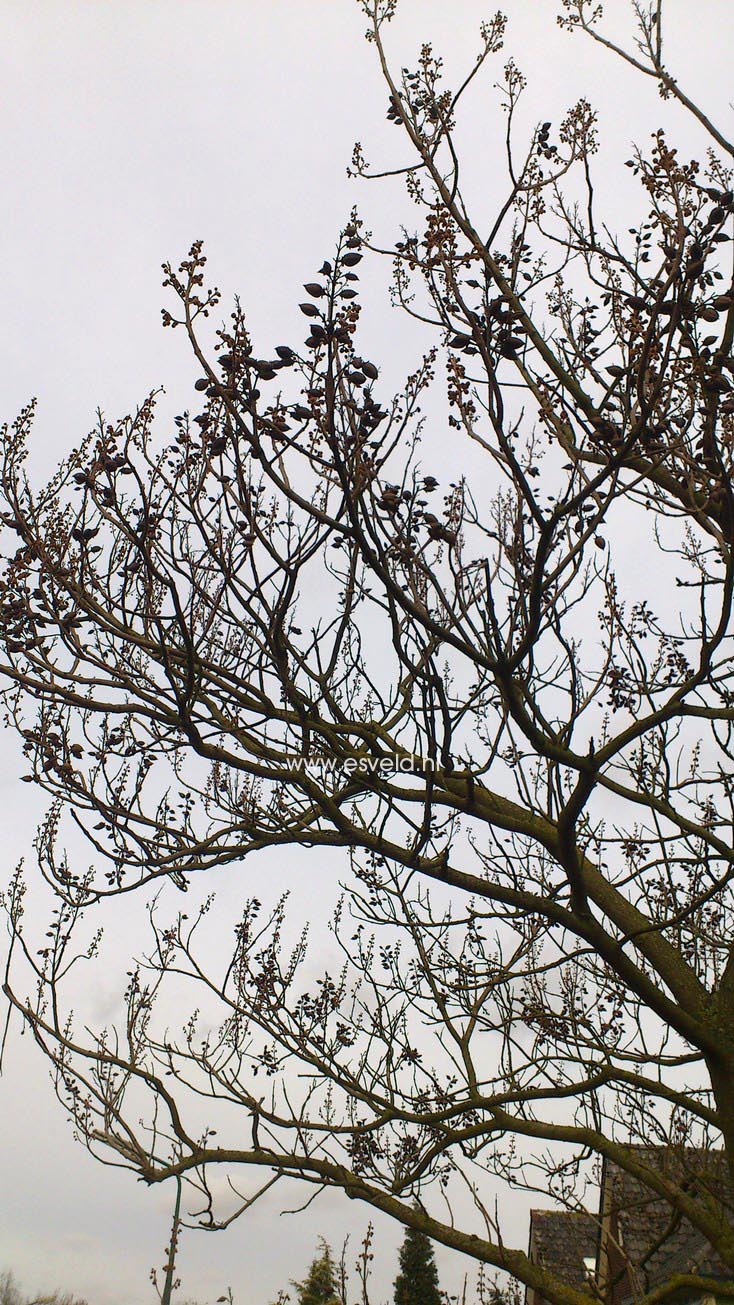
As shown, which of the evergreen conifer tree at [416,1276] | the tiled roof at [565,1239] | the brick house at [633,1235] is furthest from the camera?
the evergreen conifer tree at [416,1276]

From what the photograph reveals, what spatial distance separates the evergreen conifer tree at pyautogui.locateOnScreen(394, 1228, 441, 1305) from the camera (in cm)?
2630

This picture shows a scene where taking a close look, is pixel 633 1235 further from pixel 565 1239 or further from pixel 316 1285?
pixel 316 1285

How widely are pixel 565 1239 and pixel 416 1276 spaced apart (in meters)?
8.63

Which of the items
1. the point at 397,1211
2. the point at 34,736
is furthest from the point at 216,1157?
the point at 34,736

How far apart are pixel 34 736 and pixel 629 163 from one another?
20.7ft

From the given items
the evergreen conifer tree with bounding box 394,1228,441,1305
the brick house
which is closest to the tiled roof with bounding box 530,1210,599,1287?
the brick house

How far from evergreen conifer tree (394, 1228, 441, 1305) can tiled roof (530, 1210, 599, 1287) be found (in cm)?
617

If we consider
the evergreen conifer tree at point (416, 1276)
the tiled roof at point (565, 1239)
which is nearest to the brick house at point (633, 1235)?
the tiled roof at point (565, 1239)

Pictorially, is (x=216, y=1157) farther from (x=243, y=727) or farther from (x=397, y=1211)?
(x=243, y=727)

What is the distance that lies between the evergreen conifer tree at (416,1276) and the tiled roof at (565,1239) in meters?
6.17

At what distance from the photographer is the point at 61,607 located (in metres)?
5.77

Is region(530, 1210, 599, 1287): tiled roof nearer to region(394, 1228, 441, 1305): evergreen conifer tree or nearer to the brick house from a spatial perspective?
the brick house

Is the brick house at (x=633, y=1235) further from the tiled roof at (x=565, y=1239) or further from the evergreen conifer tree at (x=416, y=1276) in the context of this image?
the evergreen conifer tree at (x=416, y=1276)

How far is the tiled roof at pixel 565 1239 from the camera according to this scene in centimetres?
1930
